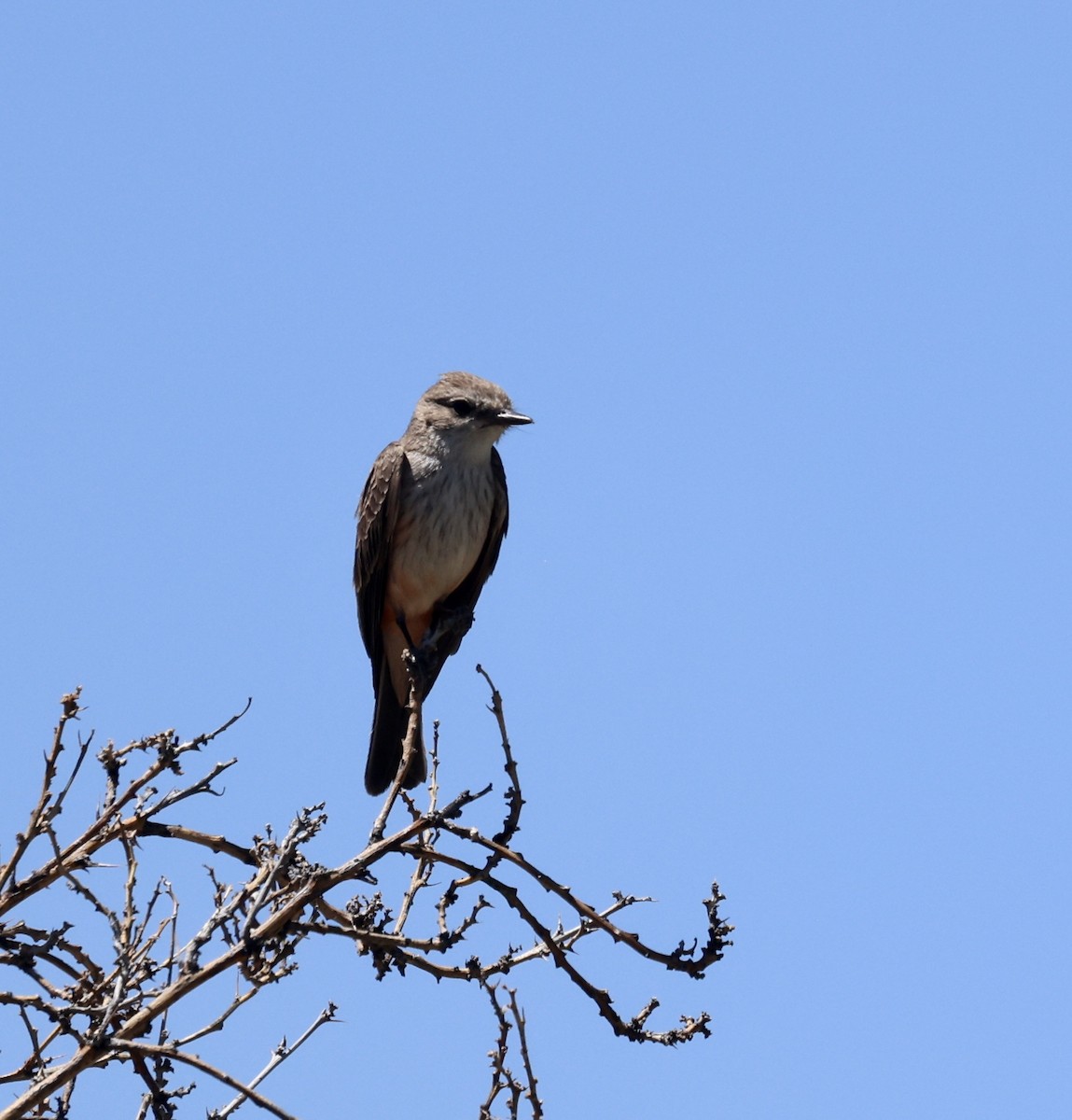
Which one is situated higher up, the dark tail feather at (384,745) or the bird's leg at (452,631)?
the bird's leg at (452,631)

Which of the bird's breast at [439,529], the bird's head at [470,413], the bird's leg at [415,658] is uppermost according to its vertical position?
the bird's head at [470,413]

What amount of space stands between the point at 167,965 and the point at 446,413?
5.11 metres

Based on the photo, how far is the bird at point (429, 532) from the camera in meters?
8.34

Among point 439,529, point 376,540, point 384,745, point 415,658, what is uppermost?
point 376,540

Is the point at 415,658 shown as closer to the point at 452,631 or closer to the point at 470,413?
the point at 452,631

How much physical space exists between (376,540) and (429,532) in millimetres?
348

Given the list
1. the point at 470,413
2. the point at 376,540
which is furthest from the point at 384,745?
the point at 470,413

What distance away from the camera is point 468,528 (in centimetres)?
837

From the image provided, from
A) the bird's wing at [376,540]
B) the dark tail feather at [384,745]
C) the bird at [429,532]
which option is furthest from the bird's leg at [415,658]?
the dark tail feather at [384,745]

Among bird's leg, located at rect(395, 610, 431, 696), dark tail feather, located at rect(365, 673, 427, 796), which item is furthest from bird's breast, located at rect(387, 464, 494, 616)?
dark tail feather, located at rect(365, 673, 427, 796)

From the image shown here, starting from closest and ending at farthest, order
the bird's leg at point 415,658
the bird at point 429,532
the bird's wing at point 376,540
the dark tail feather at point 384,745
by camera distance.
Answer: the bird's leg at point 415,658 → the dark tail feather at point 384,745 → the bird at point 429,532 → the bird's wing at point 376,540

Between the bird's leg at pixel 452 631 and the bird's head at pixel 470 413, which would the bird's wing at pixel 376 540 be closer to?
the bird's head at pixel 470 413

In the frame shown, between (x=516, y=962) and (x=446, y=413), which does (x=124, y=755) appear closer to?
(x=516, y=962)

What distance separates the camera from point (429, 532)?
27.3ft
